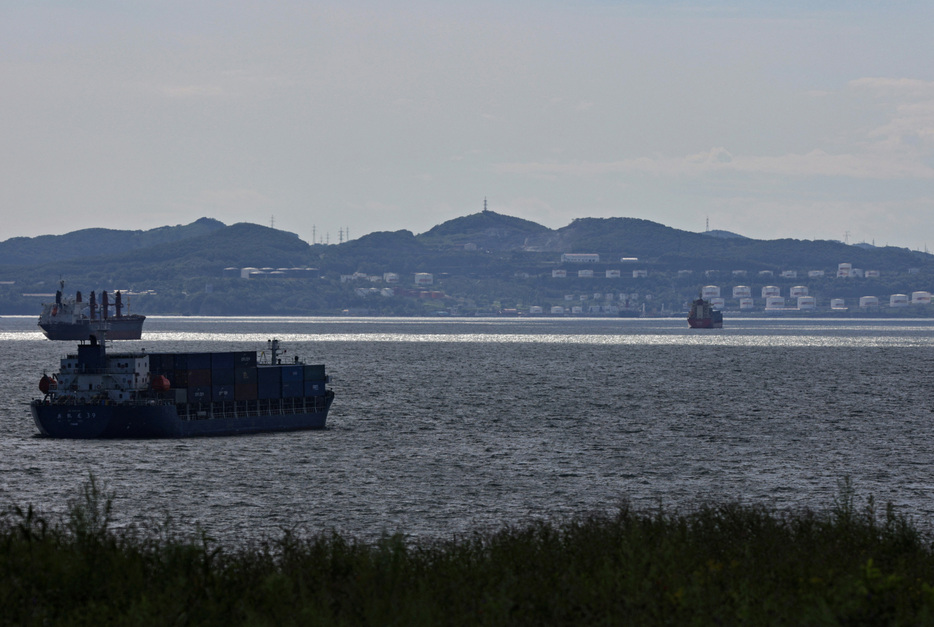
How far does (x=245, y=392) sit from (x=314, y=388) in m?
6.40

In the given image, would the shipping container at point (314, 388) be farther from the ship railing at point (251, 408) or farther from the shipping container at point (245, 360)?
the shipping container at point (245, 360)

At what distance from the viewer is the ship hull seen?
83.5m

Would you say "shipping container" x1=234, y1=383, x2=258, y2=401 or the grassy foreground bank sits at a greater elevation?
the grassy foreground bank

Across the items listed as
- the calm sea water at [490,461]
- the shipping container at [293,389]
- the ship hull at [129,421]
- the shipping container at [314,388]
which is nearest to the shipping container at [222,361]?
the ship hull at [129,421]

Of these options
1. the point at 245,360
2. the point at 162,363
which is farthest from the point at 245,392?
the point at 162,363

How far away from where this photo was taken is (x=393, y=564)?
23.8 m

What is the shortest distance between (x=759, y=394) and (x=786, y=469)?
7106cm

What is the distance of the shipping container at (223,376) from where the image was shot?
88062 millimetres

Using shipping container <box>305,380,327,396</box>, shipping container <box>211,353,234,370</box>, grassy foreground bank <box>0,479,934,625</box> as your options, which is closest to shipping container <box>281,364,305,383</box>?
shipping container <box>305,380,327,396</box>

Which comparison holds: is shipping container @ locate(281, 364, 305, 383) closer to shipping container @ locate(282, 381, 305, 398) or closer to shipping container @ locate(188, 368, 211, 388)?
shipping container @ locate(282, 381, 305, 398)

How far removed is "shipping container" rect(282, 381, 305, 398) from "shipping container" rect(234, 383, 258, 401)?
9.28ft

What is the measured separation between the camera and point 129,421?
278 ft

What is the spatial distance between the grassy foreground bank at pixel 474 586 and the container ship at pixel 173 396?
59.0 metres

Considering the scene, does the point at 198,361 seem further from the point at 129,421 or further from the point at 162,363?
the point at 129,421
